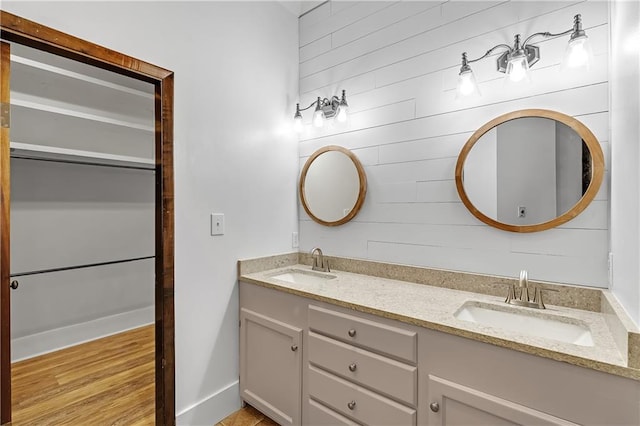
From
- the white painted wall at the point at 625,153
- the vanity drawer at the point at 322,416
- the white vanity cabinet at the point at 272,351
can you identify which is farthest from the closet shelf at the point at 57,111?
the white painted wall at the point at 625,153

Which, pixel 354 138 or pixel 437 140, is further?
pixel 354 138

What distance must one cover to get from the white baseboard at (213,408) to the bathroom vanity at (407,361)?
0.29ft

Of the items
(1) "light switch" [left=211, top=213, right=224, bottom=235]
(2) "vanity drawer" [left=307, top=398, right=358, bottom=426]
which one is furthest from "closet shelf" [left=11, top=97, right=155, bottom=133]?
(2) "vanity drawer" [left=307, top=398, right=358, bottom=426]

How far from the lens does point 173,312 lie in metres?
1.71

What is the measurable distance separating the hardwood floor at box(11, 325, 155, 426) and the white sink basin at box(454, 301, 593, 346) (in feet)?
6.41

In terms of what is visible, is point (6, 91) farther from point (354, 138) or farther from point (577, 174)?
point (577, 174)

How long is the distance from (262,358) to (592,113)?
2072 millimetres

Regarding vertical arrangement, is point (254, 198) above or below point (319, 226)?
above

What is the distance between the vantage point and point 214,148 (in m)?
1.90

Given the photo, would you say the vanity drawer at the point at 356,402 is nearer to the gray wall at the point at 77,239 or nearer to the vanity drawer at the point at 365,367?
the vanity drawer at the point at 365,367

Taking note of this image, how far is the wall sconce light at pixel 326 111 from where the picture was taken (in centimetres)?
211

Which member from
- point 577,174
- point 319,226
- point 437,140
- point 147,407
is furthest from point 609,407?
point 147,407

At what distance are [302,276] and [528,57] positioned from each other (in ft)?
5.78

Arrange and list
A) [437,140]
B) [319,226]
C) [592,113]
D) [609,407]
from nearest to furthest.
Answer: [609,407] → [592,113] → [437,140] → [319,226]
